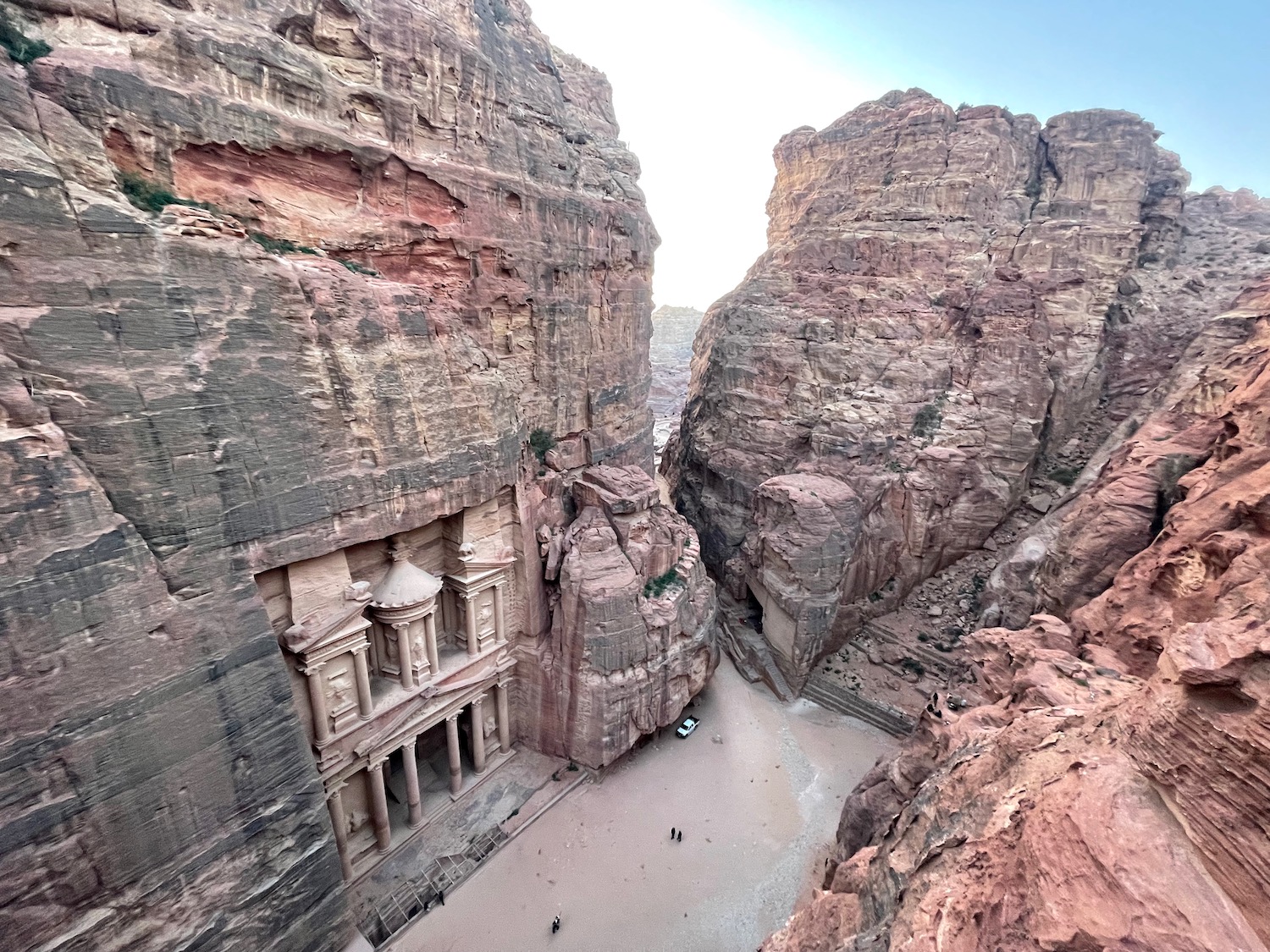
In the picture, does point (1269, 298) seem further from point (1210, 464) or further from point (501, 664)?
point (501, 664)

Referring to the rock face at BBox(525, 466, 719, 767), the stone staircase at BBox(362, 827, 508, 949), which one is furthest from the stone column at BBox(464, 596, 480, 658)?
the stone staircase at BBox(362, 827, 508, 949)

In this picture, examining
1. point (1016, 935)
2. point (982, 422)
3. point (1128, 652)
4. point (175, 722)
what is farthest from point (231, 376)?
point (982, 422)

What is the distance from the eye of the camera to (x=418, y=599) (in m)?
13.2

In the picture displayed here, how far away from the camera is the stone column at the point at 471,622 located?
1498 cm

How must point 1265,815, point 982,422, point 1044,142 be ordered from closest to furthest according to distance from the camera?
point 1265,815, point 982,422, point 1044,142

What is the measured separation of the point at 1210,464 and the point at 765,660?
544 inches

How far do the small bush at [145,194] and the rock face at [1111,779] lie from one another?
46.6 ft

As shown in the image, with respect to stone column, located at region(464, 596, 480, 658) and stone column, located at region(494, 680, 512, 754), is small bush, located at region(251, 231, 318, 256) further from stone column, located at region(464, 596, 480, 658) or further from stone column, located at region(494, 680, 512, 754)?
stone column, located at region(494, 680, 512, 754)

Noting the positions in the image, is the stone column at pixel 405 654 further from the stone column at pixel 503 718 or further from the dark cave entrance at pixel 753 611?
the dark cave entrance at pixel 753 611

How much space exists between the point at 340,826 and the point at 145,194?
13.1 meters

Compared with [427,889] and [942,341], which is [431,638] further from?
[942,341]

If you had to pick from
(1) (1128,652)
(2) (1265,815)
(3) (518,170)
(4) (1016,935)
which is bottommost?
(1) (1128,652)

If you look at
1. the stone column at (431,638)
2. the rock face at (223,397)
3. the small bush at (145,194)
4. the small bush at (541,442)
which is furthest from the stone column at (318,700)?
the small bush at (145,194)

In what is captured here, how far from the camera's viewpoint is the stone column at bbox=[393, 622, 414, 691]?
1348 centimetres
